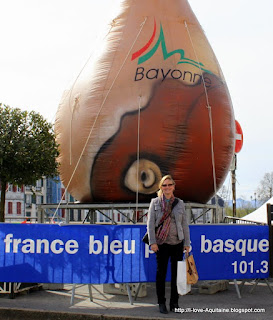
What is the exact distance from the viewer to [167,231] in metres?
6.07

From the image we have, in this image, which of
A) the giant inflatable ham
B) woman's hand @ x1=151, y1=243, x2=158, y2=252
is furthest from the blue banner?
the giant inflatable ham

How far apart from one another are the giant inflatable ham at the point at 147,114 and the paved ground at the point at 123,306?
283 cm

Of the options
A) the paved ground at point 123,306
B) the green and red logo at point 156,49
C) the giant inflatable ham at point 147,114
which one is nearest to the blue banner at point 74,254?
the paved ground at point 123,306

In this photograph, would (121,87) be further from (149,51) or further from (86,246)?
(86,246)

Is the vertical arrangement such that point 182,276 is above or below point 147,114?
below

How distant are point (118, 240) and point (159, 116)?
3.64 m

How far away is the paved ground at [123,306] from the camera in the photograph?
6023 mm

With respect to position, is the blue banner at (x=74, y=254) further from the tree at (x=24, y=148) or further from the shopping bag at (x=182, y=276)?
the tree at (x=24, y=148)

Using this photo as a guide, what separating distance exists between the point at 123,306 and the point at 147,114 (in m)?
4.33

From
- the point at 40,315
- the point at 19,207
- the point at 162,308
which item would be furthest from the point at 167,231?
the point at 19,207

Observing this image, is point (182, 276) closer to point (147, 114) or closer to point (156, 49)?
point (147, 114)

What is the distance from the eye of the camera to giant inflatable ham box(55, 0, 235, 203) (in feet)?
32.1

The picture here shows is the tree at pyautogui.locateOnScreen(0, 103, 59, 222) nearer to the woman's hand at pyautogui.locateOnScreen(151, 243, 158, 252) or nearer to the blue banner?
the blue banner

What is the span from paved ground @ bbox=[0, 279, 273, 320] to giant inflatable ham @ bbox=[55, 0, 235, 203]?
2.83m
